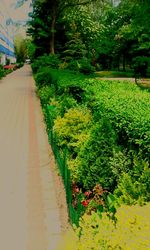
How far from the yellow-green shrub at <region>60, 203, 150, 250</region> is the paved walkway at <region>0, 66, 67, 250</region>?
7.65 feet

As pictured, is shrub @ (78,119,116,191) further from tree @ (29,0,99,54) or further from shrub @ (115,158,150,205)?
tree @ (29,0,99,54)

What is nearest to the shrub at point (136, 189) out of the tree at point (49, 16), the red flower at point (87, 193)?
the red flower at point (87, 193)

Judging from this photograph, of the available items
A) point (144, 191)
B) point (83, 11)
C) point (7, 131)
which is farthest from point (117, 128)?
point (83, 11)

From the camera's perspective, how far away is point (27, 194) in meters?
7.30

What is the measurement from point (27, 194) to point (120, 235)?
445 cm

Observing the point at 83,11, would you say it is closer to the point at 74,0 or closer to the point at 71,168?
the point at 74,0

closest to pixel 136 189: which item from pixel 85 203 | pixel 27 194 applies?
pixel 85 203

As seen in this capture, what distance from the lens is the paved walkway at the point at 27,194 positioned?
18.9 feet

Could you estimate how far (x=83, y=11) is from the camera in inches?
1373

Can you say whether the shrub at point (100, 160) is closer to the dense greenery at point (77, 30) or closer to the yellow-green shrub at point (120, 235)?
the yellow-green shrub at point (120, 235)

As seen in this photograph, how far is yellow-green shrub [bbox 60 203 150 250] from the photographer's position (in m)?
2.93

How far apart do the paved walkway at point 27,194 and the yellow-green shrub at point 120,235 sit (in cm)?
233

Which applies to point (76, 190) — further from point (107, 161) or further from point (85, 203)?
point (107, 161)

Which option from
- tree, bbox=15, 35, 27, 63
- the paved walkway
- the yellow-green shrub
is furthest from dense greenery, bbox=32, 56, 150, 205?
tree, bbox=15, 35, 27, 63
